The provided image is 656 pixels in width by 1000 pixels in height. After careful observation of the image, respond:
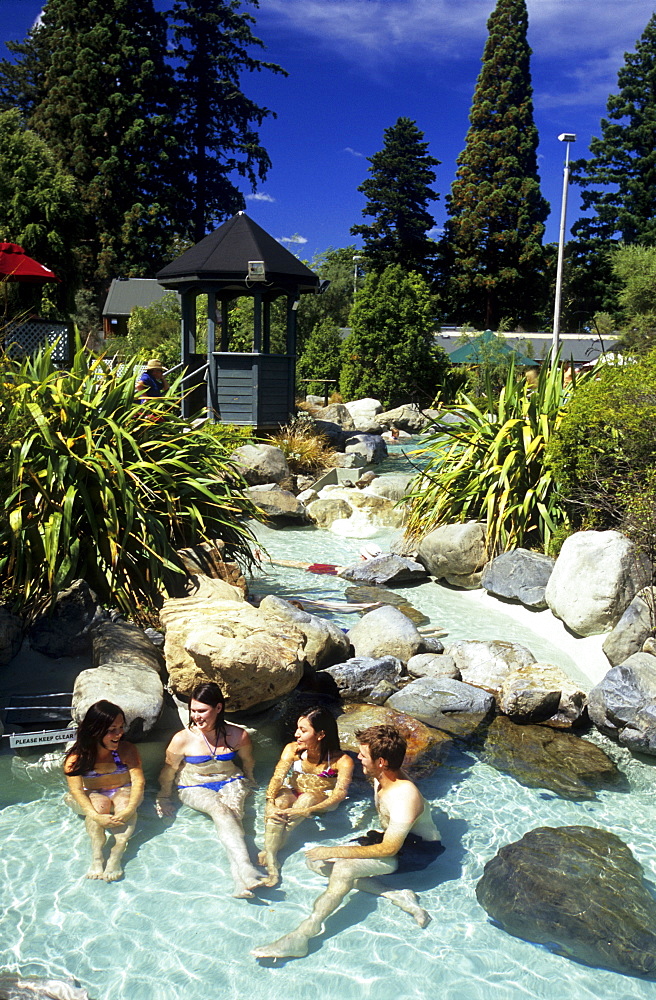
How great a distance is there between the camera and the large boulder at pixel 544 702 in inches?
212

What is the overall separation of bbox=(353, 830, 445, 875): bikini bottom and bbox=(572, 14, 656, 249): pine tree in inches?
1449

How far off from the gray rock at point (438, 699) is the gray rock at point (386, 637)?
0.57 metres

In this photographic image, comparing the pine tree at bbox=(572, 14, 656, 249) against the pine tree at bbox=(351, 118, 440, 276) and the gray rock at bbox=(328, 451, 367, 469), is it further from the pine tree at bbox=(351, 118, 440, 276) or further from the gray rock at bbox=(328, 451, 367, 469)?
the gray rock at bbox=(328, 451, 367, 469)

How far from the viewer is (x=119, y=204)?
35.9 metres

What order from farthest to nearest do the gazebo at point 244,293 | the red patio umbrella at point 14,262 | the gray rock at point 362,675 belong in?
the gazebo at point 244,293 < the red patio umbrella at point 14,262 < the gray rock at point 362,675

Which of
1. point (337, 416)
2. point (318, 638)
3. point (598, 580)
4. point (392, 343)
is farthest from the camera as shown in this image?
point (392, 343)

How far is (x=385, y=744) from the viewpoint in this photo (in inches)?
161

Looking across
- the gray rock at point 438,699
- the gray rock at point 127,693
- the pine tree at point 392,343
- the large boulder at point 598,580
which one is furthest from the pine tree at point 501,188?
the gray rock at point 127,693

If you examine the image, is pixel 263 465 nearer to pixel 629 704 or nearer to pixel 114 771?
pixel 629 704

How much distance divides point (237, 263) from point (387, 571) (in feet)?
26.4

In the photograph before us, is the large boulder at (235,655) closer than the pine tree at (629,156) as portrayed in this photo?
Yes

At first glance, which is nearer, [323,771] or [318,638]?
[323,771]

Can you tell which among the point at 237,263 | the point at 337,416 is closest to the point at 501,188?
the point at 337,416

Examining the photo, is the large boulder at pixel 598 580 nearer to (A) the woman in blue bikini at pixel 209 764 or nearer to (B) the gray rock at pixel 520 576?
(B) the gray rock at pixel 520 576
